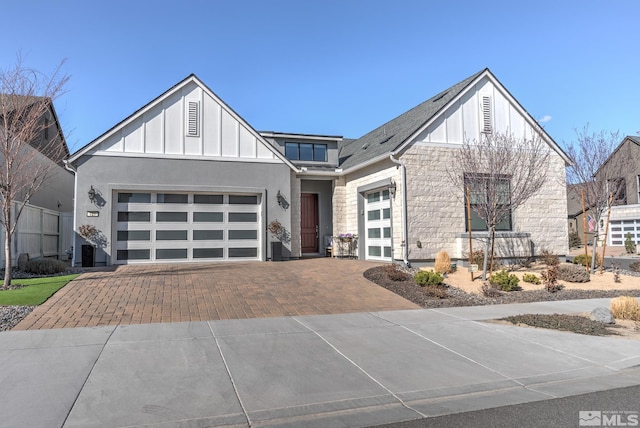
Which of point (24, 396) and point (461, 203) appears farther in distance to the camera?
point (461, 203)

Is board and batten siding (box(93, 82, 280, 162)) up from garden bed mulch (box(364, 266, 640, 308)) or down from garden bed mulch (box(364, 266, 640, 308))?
up

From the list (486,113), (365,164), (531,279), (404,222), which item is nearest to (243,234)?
(365,164)

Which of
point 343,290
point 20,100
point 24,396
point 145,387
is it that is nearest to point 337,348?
point 145,387

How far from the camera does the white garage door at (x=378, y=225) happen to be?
616 inches

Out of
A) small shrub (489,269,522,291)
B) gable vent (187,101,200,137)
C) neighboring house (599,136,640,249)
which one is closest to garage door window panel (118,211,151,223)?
gable vent (187,101,200,137)

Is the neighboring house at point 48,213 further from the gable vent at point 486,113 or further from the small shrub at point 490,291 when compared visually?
the gable vent at point 486,113

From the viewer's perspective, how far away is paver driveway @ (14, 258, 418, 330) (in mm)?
7883

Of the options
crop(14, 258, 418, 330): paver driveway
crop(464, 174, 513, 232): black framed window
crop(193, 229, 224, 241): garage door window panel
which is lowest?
crop(14, 258, 418, 330): paver driveway

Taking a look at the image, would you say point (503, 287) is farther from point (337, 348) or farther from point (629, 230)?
point (629, 230)

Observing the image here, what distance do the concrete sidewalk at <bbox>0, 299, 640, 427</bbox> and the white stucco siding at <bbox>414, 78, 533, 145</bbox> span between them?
912 cm

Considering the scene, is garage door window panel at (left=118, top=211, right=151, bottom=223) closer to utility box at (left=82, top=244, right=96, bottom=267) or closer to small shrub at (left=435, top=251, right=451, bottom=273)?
utility box at (left=82, top=244, right=96, bottom=267)

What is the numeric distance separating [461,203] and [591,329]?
317 inches

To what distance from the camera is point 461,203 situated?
1534cm

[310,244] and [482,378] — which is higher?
[310,244]
